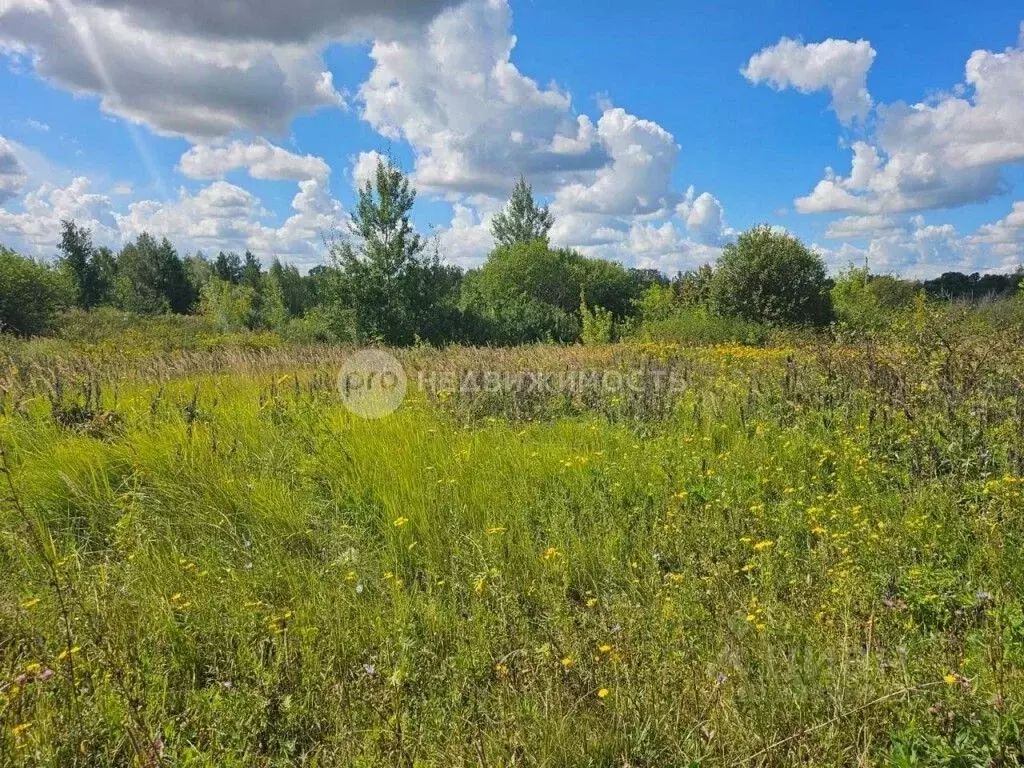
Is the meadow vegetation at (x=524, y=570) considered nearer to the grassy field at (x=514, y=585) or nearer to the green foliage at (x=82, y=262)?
the grassy field at (x=514, y=585)

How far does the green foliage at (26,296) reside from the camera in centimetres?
2432

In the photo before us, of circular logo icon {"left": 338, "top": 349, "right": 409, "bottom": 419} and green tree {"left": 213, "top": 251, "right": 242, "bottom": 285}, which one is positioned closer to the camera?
circular logo icon {"left": 338, "top": 349, "right": 409, "bottom": 419}

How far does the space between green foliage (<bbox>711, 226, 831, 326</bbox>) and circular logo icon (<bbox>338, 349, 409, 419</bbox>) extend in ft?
50.6

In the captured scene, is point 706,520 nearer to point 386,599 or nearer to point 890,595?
point 890,595

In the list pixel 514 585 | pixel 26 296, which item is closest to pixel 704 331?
pixel 514 585

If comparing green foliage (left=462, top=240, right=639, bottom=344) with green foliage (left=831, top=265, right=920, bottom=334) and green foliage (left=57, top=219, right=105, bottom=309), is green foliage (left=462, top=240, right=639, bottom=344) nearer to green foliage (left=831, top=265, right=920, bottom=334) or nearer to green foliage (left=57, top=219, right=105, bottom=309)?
green foliage (left=831, top=265, right=920, bottom=334)

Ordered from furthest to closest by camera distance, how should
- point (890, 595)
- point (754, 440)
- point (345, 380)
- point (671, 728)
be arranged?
point (345, 380) < point (754, 440) < point (890, 595) < point (671, 728)

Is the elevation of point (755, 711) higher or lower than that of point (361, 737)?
higher

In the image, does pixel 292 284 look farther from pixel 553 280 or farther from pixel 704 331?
pixel 704 331

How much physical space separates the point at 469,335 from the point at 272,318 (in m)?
12.8

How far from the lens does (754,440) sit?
442cm

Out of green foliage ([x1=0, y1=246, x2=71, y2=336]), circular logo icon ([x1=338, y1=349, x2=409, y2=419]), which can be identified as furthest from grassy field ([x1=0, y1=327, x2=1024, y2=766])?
green foliage ([x1=0, y1=246, x2=71, y2=336])

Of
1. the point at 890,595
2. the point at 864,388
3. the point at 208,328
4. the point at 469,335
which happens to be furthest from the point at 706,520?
the point at 208,328

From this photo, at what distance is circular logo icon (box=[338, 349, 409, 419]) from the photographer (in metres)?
5.36
